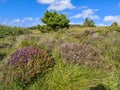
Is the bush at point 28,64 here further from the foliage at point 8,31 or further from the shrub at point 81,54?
the foliage at point 8,31

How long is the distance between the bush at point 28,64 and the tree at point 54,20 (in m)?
42.0

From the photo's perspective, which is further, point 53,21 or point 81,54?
point 53,21

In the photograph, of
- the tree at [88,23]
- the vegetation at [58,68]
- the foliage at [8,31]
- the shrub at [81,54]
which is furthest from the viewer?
the tree at [88,23]

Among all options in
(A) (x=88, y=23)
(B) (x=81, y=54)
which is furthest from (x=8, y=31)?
(A) (x=88, y=23)

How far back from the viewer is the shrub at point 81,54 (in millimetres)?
10875

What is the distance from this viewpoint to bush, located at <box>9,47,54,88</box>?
32.1 feet

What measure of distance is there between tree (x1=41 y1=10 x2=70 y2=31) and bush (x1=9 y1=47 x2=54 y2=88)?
138 feet

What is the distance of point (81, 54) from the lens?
11.2 metres

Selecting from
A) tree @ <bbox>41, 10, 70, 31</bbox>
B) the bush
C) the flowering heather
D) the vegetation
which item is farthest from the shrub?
tree @ <bbox>41, 10, 70, 31</bbox>

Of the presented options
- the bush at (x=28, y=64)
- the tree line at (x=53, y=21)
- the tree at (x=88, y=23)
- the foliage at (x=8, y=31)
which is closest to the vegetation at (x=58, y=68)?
the bush at (x=28, y=64)

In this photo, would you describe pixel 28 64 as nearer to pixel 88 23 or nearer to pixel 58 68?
pixel 58 68

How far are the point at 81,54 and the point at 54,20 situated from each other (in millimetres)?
41926

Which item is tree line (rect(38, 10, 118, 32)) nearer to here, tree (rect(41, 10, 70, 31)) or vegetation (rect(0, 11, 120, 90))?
tree (rect(41, 10, 70, 31))

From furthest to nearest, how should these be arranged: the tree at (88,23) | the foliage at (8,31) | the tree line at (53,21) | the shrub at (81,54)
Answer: the tree at (88,23) → the tree line at (53,21) → the foliage at (8,31) → the shrub at (81,54)
